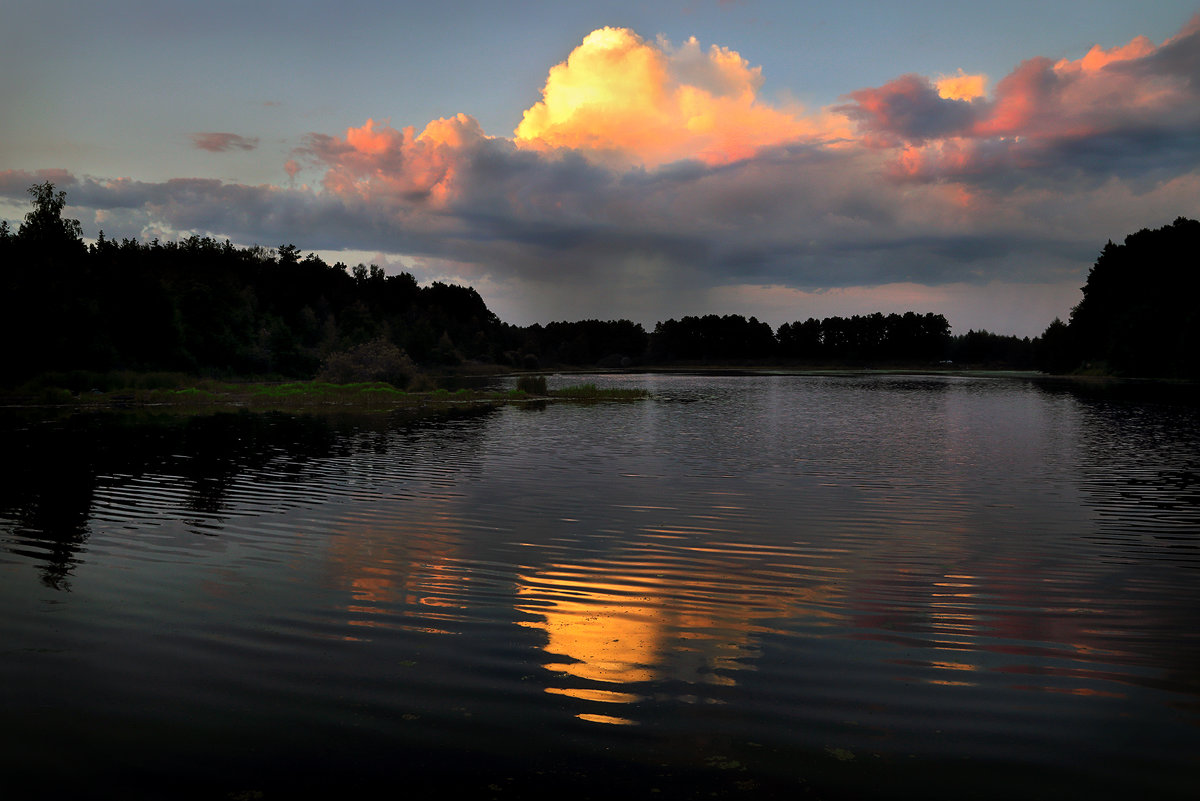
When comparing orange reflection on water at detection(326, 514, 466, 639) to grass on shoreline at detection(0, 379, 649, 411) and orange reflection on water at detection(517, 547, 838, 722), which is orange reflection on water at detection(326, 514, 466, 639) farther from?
grass on shoreline at detection(0, 379, 649, 411)

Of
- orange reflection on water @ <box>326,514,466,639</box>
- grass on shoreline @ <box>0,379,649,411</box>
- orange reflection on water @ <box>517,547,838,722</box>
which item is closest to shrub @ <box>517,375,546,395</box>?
grass on shoreline @ <box>0,379,649,411</box>

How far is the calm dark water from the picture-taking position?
5.85 metres

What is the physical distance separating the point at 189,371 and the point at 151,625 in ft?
275

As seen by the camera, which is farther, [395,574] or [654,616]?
[395,574]

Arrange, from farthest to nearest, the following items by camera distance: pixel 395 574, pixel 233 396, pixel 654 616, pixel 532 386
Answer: pixel 532 386, pixel 233 396, pixel 395 574, pixel 654 616

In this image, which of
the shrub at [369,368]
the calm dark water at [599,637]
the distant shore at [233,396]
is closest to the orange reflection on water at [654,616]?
the calm dark water at [599,637]

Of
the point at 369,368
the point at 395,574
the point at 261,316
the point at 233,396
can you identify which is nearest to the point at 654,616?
the point at 395,574

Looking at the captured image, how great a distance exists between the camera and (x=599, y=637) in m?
8.79

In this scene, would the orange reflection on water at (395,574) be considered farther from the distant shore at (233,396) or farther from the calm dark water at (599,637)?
the distant shore at (233,396)

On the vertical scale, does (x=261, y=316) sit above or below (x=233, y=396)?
above

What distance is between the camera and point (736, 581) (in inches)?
447

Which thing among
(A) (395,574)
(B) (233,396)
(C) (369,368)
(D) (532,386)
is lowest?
(A) (395,574)

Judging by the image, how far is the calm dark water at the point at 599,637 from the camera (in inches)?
230

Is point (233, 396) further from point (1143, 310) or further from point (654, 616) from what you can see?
point (1143, 310)
